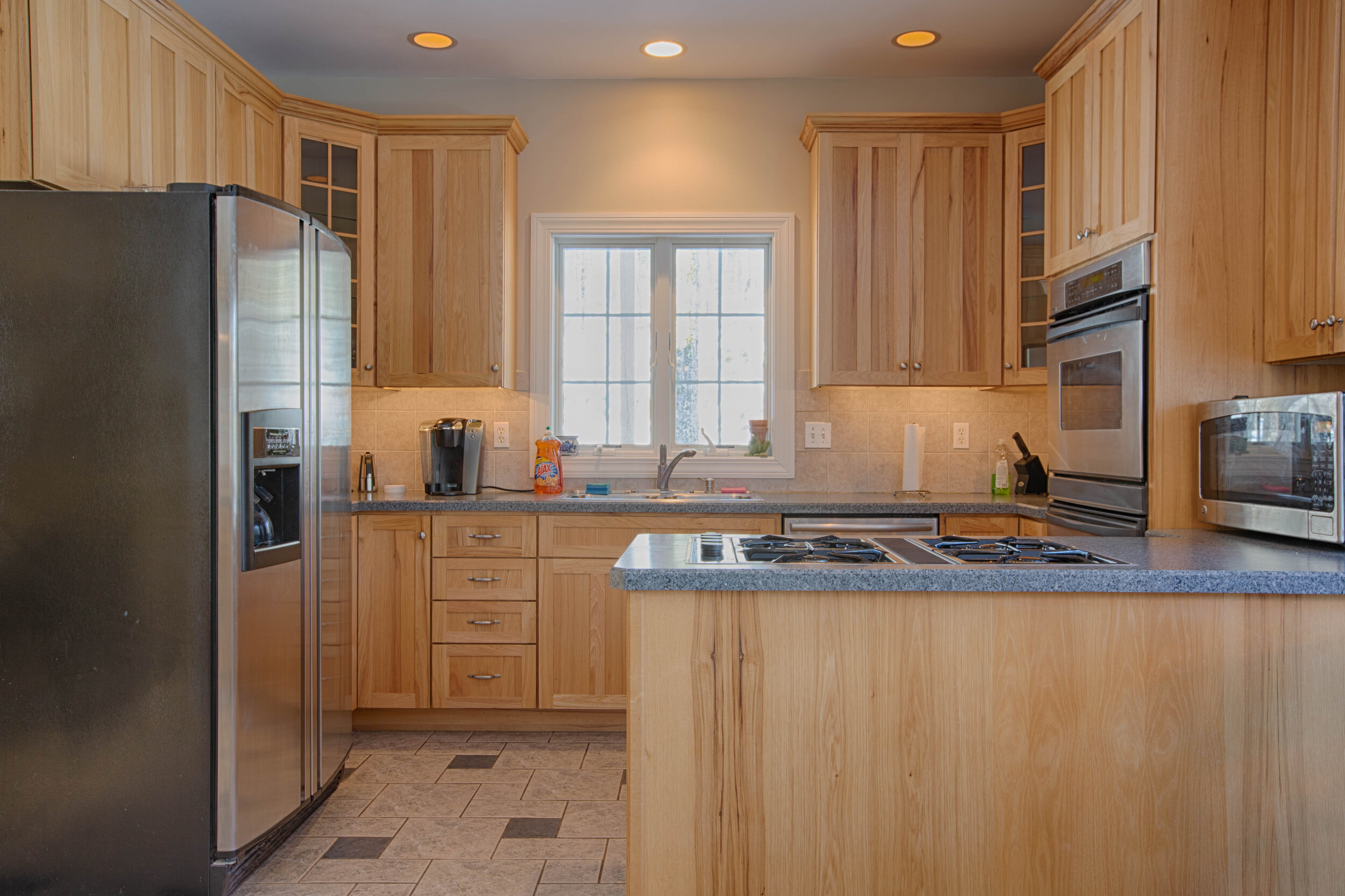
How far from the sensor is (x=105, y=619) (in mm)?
1988

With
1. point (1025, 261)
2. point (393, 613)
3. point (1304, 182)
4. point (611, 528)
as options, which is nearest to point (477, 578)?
point (393, 613)

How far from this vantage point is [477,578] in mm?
3150

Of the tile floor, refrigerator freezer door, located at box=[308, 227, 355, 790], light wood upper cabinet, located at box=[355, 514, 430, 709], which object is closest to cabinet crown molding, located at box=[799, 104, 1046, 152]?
refrigerator freezer door, located at box=[308, 227, 355, 790]

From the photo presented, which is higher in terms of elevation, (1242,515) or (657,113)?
(657,113)

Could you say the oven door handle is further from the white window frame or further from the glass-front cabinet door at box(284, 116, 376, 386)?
the glass-front cabinet door at box(284, 116, 376, 386)

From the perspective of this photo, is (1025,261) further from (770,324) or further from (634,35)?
(634,35)

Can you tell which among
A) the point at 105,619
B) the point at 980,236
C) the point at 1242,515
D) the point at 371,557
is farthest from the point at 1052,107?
the point at 105,619

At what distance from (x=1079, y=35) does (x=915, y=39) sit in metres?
0.79

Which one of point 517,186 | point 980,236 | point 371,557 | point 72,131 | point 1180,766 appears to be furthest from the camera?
point 517,186

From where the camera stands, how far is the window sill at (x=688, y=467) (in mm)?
3662

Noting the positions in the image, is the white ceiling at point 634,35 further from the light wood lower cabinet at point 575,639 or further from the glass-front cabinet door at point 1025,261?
the light wood lower cabinet at point 575,639

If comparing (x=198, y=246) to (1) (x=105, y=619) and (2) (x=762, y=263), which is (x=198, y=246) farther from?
(2) (x=762, y=263)

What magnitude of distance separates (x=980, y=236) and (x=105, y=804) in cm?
338

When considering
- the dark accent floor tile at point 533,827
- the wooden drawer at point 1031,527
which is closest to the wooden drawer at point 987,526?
the wooden drawer at point 1031,527
